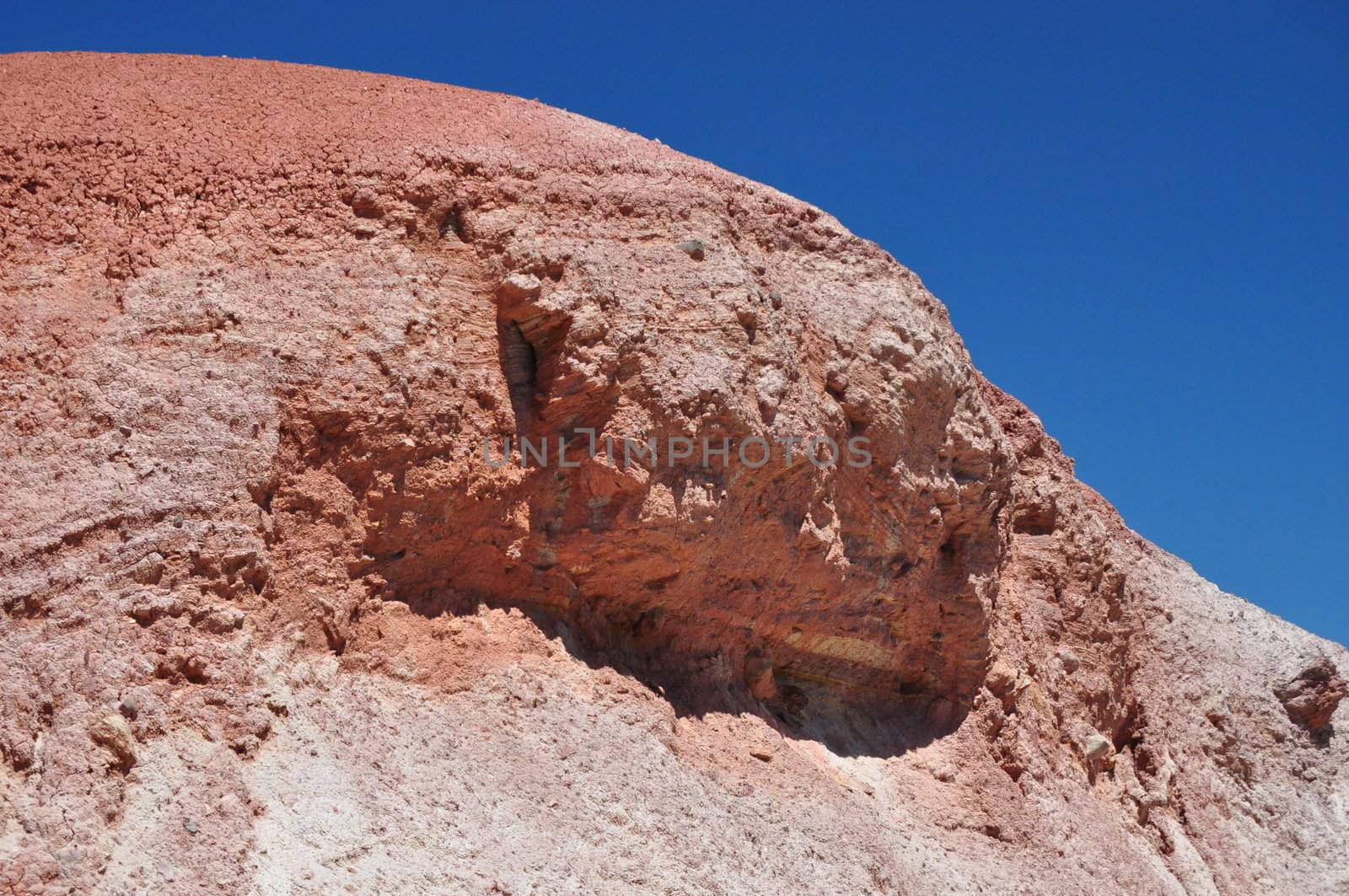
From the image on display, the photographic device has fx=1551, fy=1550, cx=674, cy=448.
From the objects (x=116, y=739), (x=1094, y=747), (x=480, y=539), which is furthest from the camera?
(x=1094, y=747)

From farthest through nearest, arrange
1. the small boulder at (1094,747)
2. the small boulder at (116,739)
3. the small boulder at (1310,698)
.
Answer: the small boulder at (1310,698)
the small boulder at (1094,747)
the small boulder at (116,739)

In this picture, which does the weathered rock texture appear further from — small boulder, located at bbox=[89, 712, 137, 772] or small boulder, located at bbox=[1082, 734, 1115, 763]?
small boulder, located at bbox=[1082, 734, 1115, 763]

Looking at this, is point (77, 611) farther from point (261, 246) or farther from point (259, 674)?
point (261, 246)

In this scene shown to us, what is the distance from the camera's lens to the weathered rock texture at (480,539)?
7652 mm

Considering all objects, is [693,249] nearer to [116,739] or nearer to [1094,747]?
[116,739]

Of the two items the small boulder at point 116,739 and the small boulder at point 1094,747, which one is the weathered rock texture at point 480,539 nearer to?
the small boulder at point 116,739

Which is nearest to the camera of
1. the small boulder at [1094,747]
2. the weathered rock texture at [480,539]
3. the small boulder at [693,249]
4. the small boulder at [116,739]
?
the small boulder at [116,739]

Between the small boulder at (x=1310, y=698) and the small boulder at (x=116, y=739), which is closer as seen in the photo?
the small boulder at (x=116, y=739)

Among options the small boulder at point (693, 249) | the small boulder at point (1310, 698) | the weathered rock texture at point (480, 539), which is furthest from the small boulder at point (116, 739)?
the small boulder at point (1310, 698)

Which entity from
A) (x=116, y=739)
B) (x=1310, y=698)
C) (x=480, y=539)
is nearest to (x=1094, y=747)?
(x=1310, y=698)

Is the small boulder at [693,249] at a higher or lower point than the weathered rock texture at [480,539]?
higher

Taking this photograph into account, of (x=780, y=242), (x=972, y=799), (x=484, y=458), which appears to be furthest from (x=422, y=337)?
(x=972, y=799)

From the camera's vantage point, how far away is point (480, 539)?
947cm

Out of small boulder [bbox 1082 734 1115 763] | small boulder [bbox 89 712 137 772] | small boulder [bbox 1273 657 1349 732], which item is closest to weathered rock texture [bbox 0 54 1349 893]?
small boulder [bbox 89 712 137 772]
